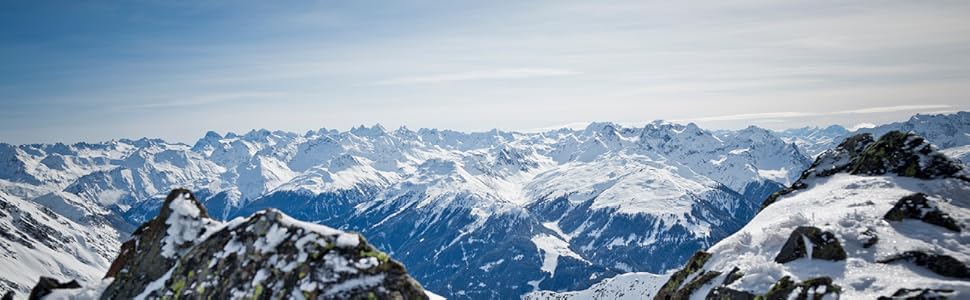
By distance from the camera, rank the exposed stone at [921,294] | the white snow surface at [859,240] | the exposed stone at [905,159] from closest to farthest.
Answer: the exposed stone at [921,294] → the white snow surface at [859,240] → the exposed stone at [905,159]

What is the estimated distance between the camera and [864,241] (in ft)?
106

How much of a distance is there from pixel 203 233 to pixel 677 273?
30496 mm

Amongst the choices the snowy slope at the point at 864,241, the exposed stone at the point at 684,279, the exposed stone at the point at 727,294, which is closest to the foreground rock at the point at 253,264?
the exposed stone at the point at 727,294

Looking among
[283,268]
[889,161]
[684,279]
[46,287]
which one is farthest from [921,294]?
[46,287]

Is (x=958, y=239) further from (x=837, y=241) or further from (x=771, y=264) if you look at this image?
(x=771, y=264)

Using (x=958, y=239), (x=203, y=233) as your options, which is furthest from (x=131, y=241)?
(x=958, y=239)

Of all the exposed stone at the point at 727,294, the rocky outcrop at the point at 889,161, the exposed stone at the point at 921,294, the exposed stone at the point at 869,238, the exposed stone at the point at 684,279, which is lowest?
the exposed stone at the point at 684,279

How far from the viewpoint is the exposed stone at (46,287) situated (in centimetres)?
3067

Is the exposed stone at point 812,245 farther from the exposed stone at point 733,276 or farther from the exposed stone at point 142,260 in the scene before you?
the exposed stone at point 142,260

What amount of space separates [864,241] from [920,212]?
5.34 metres

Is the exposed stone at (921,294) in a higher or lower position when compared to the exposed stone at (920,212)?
lower

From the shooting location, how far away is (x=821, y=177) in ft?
162

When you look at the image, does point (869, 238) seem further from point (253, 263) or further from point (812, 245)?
point (253, 263)

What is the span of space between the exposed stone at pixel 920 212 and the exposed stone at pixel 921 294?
10163 mm
